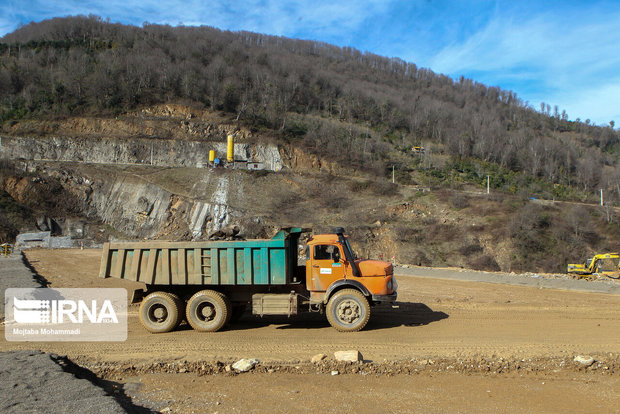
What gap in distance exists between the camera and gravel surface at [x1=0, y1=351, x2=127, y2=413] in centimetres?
482

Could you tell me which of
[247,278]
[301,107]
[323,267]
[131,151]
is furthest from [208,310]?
[301,107]

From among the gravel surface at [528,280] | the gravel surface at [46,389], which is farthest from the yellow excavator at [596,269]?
the gravel surface at [46,389]

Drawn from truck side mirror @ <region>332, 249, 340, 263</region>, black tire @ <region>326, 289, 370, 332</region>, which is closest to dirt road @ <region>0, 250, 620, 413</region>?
black tire @ <region>326, 289, 370, 332</region>

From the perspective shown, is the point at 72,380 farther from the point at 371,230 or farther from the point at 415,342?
the point at 371,230

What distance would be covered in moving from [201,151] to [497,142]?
56546 millimetres

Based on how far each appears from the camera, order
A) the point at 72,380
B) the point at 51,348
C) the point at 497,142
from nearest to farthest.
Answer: the point at 72,380
the point at 51,348
the point at 497,142

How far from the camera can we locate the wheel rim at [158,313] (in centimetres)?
990

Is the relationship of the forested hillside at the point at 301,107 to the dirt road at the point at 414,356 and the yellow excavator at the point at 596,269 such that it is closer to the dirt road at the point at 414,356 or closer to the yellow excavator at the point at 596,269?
the yellow excavator at the point at 596,269

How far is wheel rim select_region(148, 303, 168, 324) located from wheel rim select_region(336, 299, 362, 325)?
13.9 feet

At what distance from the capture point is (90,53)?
78000 mm

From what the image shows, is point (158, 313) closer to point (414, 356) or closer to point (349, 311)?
point (349, 311)

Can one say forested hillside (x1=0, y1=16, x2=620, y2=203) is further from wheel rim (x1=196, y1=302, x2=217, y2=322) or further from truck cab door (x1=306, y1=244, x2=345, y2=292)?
wheel rim (x1=196, y1=302, x2=217, y2=322)

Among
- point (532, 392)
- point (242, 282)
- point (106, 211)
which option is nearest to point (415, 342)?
point (532, 392)

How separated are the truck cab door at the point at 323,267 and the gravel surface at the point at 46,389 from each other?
16.5 feet
